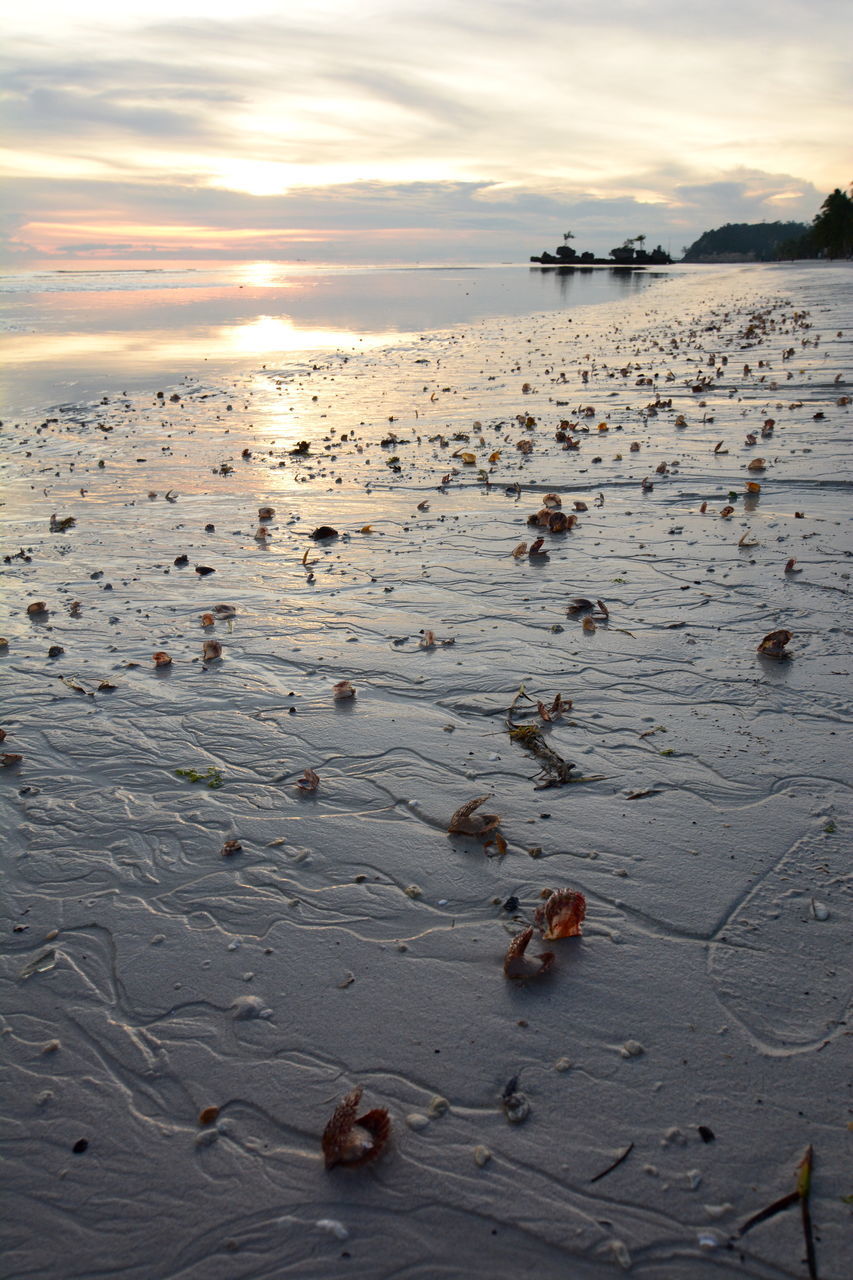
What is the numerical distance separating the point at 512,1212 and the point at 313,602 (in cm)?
441

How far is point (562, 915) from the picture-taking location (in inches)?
114

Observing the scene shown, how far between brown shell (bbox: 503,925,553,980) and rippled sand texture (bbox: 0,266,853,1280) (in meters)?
0.04

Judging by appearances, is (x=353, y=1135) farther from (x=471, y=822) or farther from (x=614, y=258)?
(x=614, y=258)

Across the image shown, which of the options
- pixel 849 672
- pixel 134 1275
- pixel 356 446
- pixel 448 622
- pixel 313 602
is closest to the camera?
pixel 134 1275

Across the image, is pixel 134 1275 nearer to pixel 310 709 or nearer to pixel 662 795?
pixel 662 795

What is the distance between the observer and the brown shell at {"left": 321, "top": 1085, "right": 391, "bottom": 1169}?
7.17 feet

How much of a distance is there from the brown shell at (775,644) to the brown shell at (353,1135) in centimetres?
332

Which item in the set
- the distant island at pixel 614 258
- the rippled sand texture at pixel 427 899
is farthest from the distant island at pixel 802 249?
the rippled sand texture at pixel 427 899

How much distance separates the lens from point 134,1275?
1978mm

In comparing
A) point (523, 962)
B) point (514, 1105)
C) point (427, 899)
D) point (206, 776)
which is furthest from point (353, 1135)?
point (206, 776)

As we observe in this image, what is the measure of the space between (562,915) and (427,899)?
53 centimetres

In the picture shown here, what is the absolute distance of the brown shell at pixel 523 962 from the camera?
2738 millimetres

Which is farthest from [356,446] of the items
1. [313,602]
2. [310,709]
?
[310,709]

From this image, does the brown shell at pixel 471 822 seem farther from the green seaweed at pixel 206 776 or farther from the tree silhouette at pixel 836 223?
the tree silhouette at pixel 836 223
